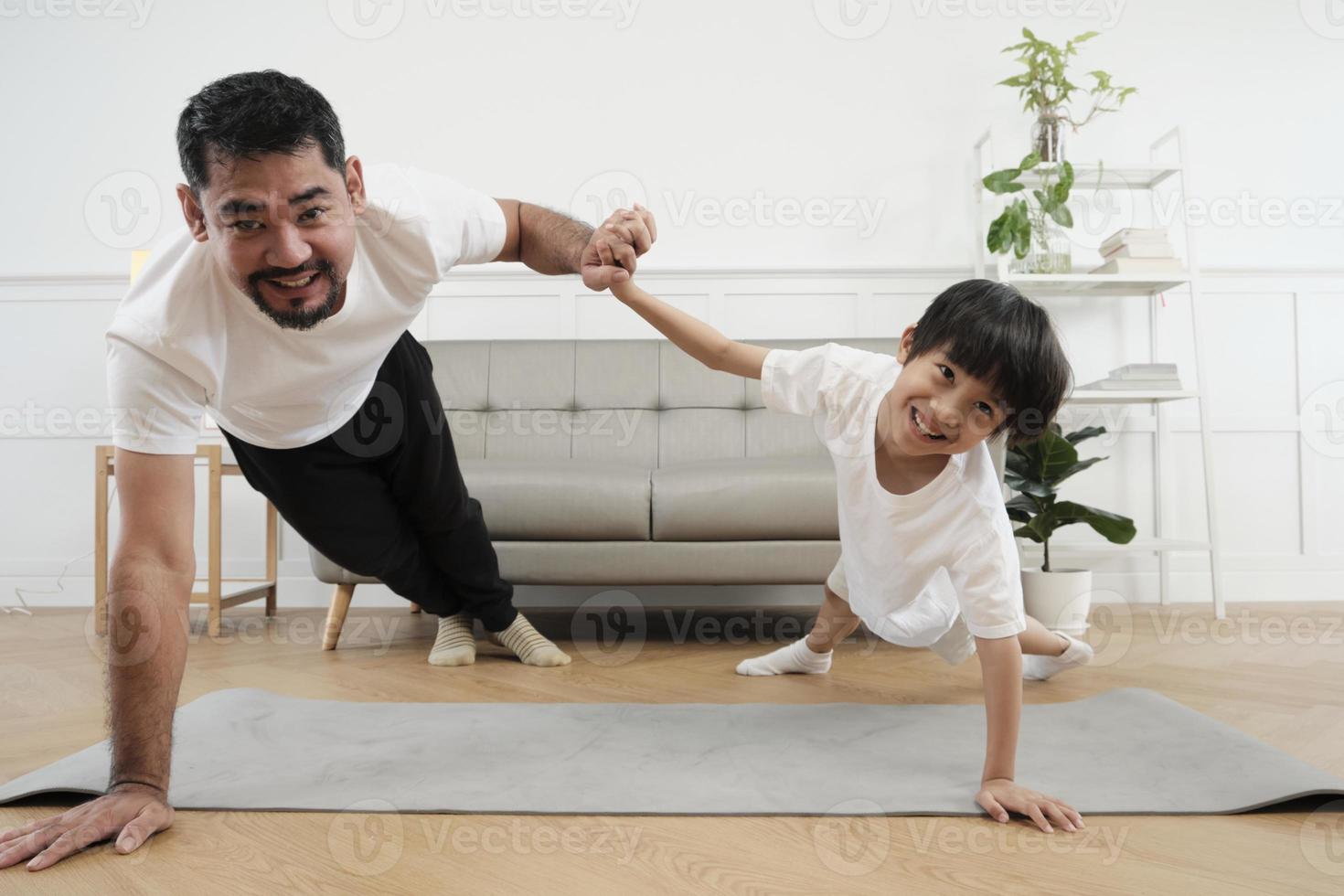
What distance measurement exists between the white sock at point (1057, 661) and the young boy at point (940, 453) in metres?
0.24

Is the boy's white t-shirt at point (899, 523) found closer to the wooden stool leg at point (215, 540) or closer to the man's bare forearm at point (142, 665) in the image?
the man's bare forearm at point (142, 665)

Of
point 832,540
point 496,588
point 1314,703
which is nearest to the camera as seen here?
point 1314,703

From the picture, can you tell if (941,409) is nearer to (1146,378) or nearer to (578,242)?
(578,242)

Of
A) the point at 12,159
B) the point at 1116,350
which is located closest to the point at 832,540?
the point at 1116,350

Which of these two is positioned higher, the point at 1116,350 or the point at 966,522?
the point at 1116,350

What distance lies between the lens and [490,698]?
5.01 ft

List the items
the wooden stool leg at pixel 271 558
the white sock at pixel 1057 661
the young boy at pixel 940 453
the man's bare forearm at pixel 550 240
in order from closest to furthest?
the young boy at pixel 940 453, the man's bare forearm at pixel 550 240, the white sock at pixel 1057 661, the wooden stool leg at pixel 271 558

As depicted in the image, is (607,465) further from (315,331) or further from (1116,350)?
(1116,350)

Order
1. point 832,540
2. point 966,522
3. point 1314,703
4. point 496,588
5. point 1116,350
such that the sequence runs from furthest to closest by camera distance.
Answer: point 1116,350 → point 832,540 → point 496,588 → point 1314,703 → point 966,522

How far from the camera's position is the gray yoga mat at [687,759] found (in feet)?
3.32

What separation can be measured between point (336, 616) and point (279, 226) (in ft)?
4.34

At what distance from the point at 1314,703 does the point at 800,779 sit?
102 centimetres

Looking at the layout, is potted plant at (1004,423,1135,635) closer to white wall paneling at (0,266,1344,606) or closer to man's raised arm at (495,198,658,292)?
white wall paneling at (0,266,1344,606)

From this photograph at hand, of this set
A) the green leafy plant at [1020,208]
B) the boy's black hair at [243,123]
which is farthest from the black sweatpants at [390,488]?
the green leafy plant at [1020,208]
